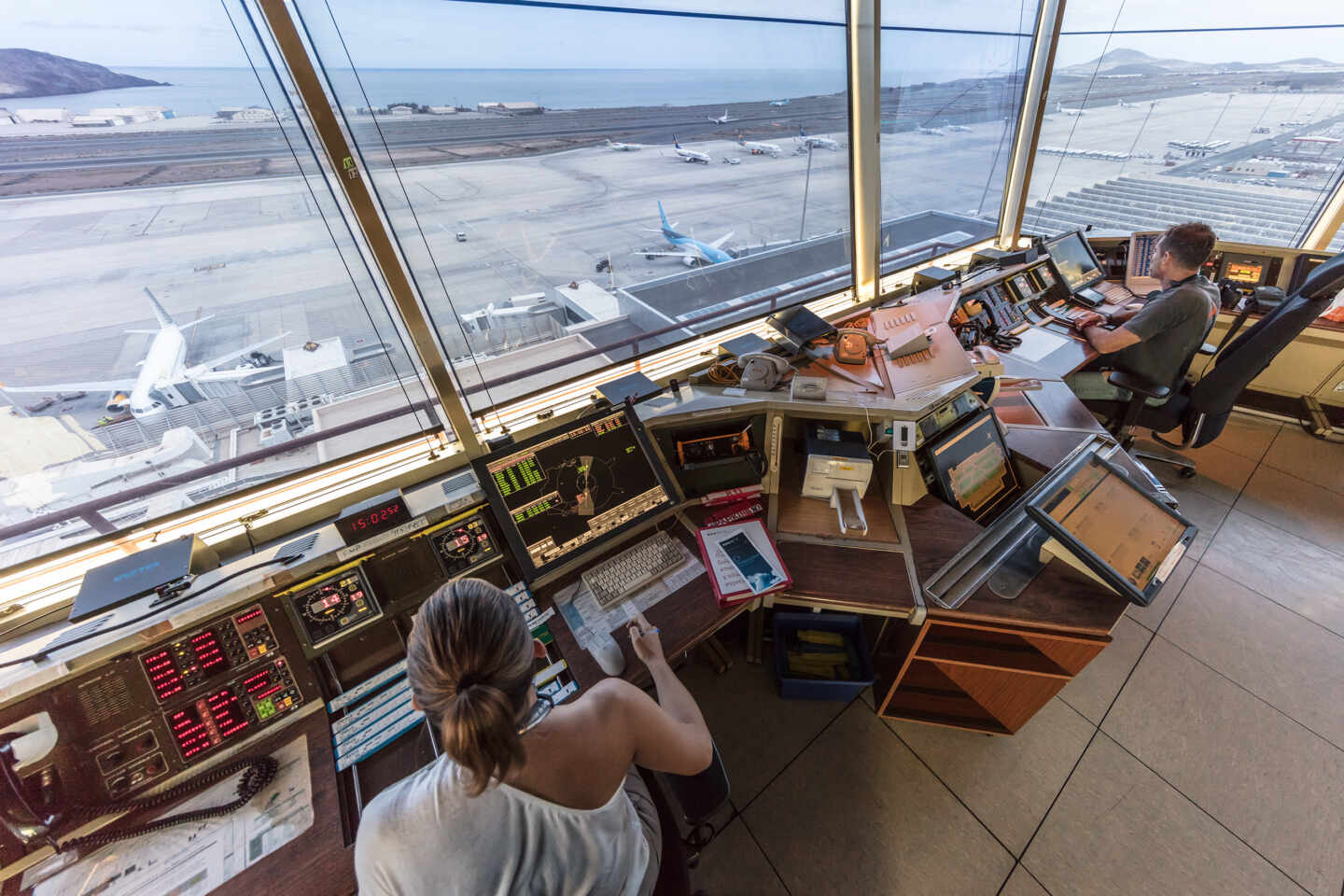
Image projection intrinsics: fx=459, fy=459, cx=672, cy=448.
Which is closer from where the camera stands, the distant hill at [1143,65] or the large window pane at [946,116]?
the large window pane at [946,116]

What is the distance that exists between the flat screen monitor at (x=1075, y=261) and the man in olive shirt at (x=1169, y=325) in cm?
57

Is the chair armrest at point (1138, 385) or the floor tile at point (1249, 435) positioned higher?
the chair armrest at point (1138, 385)

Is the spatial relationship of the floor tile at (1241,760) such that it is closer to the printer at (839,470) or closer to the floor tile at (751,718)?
the floor tile at (751,718)

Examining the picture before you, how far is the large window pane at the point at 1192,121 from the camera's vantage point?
9.97ft

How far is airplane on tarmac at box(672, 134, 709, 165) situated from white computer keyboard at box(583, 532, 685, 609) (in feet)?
7.56

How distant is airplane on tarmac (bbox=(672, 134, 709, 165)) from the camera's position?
2.69 meters

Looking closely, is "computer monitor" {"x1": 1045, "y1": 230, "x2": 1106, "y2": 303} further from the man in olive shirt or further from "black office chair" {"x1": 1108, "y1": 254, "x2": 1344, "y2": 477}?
"black office chair" {"x1": 1108, "y1": 254, "x2": 1344, "y2": 477}

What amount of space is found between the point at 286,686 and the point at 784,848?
1.68 metres

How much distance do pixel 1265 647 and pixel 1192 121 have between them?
4250 mm

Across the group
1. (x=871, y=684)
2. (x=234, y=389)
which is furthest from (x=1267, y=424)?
(x=234, y=389)

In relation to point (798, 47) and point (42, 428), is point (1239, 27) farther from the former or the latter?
point (42, 428)

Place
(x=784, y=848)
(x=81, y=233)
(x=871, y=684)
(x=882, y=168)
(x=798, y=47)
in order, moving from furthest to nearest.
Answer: (x=882, y=168)
(x=798, y=47)
(x=871, y=684)
(x=784, y=848)
(x=81, y=233)

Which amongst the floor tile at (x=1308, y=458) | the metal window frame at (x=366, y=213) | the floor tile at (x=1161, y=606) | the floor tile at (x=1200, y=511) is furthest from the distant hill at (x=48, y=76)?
the floor tile at (x=1308, y=458)

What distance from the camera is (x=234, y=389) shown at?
1.65 meters
